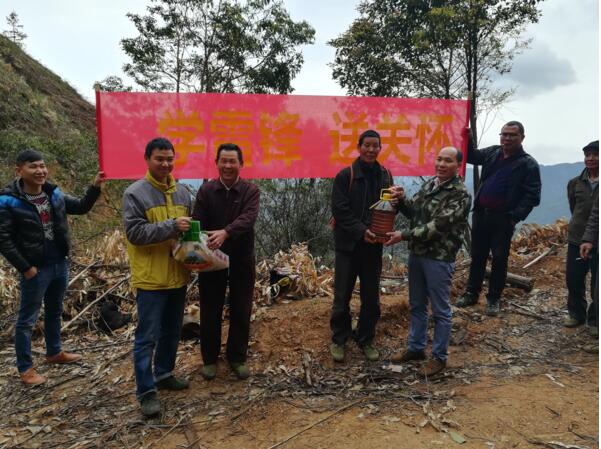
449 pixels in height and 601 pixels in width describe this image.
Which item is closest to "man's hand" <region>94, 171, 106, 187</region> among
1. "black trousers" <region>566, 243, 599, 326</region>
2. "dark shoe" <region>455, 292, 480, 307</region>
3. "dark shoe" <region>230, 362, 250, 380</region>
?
"dark shoe" <region>230, 362, 250, 380</region>

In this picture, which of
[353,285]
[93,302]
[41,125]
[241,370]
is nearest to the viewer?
[241,370]

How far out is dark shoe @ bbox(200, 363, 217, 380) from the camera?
3270 mm

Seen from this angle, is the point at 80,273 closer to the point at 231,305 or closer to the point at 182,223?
the point at 231,305

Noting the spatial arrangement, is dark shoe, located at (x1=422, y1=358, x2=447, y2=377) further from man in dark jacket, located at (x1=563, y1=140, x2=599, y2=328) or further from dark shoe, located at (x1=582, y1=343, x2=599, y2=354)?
man in dark jacket, located at (x1=563, y1=140, x2=599, y2=328)

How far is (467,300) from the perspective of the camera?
4.68 meters

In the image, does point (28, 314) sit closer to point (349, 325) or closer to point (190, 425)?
point (190, 425)

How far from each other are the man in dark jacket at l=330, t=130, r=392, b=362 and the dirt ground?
43 centimetres

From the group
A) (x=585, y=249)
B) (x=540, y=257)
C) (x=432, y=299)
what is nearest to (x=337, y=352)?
(x=432, y=299)

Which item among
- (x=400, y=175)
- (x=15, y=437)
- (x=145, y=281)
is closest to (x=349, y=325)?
(x=145, y=281)

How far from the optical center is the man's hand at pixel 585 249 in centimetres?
371

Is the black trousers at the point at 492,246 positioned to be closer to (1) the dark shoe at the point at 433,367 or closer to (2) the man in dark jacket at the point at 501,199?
(2) the man in dark jacket at the point at 501,199

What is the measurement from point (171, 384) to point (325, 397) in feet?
3.95

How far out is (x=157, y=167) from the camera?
2721mm

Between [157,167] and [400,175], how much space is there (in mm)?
3078
